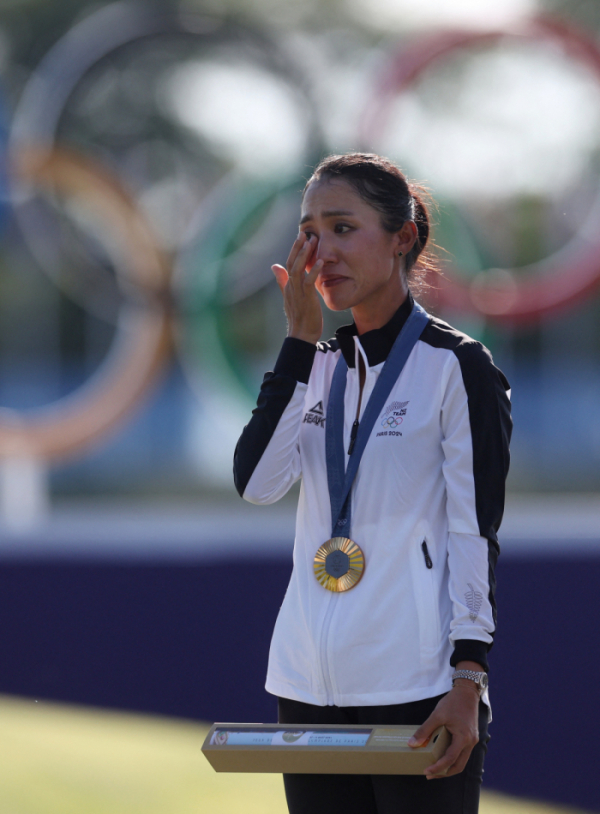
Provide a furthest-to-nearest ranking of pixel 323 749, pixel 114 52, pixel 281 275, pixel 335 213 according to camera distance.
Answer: pixel 114 52 → pixel 281 275 → pixel 335 213 → pixel 323 749

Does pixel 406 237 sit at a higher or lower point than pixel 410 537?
higher

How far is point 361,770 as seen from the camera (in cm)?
153

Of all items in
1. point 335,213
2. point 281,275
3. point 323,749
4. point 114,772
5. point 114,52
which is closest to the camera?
point 323,749

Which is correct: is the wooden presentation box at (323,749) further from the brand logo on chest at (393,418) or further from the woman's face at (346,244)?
the woman's face at (346,244)

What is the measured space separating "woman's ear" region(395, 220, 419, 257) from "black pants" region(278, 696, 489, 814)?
814 millimetres

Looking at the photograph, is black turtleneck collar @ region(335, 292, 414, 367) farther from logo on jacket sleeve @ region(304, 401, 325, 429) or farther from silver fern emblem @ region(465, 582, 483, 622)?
silver fern emblem @ region(465, 582, 483, 622)

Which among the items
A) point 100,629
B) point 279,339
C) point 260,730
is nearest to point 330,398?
point 260,730

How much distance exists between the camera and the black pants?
5.47 ft

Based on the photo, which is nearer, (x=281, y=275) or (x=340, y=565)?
(x=340, y=565)

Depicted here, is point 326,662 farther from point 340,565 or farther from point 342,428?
point 342,428

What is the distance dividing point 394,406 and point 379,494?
0.51 feet

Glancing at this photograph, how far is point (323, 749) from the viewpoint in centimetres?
152

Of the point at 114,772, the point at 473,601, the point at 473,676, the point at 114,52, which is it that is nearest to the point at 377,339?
the point at 473,601

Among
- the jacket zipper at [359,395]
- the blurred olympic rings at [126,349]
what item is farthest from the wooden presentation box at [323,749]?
the blurred olympic rings at [126,349]
